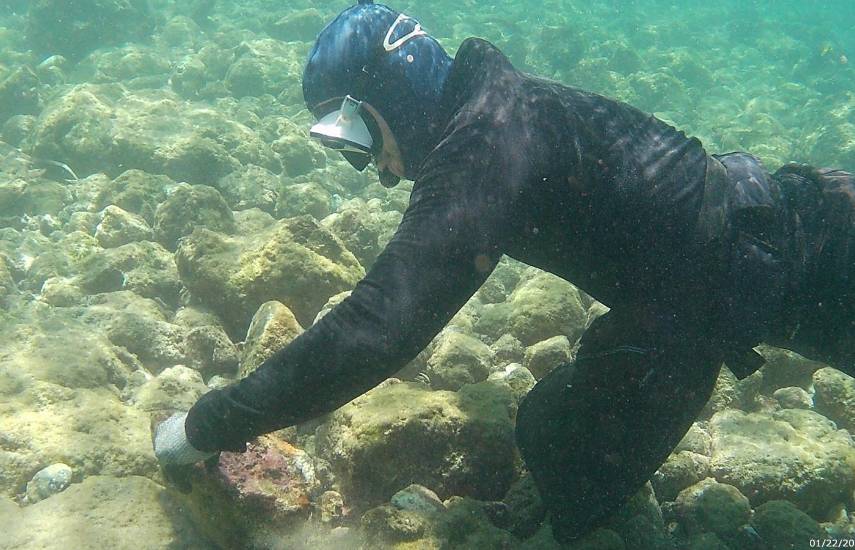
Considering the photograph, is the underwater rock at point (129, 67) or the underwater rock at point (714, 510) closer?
the underwater rock at point (714, 510)

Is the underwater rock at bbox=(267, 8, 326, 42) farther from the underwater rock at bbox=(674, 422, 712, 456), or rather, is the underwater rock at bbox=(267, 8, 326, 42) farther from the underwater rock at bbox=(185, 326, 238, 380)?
the underwater rock at bbox=(674, 422, 712, 456)

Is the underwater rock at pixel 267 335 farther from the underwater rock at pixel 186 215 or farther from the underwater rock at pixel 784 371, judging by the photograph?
the underwater rock at pixel 784 371

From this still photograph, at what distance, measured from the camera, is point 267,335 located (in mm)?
Answer: 3467

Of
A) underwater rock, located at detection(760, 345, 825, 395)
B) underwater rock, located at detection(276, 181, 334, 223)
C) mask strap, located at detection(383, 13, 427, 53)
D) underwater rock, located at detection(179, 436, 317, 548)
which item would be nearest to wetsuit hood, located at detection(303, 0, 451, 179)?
mask strap, located at detection(383, 13, 427, 53)

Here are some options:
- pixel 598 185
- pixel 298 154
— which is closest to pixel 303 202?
pixel 298 154

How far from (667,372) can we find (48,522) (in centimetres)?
290

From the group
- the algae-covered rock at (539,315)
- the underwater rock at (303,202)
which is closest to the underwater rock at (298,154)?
the underwater rock at (303,202)

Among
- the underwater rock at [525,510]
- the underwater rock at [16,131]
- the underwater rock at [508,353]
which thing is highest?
the underwater rock at [525,510]

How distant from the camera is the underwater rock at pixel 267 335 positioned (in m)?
3.42

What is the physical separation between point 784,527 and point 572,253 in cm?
183

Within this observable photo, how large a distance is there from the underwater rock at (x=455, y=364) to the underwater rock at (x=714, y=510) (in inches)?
57.6

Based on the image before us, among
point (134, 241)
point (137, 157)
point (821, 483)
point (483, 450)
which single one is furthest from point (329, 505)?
point (137, 157)

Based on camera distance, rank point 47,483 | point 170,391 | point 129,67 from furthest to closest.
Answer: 1. point 129,67
2. point 170,391
3. point 47,483

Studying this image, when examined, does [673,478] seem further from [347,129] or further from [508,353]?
[347,129]
